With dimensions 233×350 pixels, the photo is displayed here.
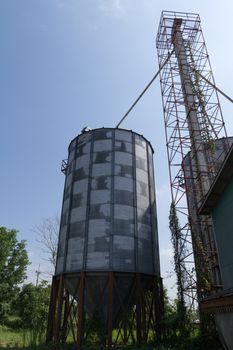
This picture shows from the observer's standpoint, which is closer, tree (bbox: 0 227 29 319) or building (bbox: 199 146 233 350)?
building (bbox: 199 146 233 350)

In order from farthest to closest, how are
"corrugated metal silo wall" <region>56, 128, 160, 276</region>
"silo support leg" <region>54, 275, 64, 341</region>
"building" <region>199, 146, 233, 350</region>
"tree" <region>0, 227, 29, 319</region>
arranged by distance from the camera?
1. "tree" <region>0, 227, 29, 319</region>
2. "corrugated metal silo wall" <region>56, 128, 160, 276</region>
3. "silo support leg" <region>54, 275, 64, 341</region>
4. "building" <region>199, 146, 233, 350</region>

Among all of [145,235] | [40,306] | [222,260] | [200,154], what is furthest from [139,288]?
[40,306]

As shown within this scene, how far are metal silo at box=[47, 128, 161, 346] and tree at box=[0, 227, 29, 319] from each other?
80.6 feet

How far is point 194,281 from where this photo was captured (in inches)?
724

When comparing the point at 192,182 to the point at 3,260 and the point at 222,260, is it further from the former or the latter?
the point at 3,260

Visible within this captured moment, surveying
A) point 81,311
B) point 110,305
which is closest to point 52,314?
point 81,311

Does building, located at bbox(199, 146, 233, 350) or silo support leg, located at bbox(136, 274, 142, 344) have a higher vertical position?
building, located at bbox(199, 146, 233, 350)

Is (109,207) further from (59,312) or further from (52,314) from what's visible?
(52,314)

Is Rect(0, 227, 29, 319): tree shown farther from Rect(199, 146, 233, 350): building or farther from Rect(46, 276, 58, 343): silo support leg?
Rect(199, 146, 233, 350): building

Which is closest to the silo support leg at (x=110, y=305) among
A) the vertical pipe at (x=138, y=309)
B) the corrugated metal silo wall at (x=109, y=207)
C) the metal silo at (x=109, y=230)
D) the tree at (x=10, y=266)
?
the metal silo at (x=109, y=230)

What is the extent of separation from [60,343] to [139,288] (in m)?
5.40

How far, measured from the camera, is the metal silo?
16.8m

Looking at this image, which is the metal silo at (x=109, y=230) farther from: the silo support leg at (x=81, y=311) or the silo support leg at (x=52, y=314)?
the silo support leg at (x=52, y=314)

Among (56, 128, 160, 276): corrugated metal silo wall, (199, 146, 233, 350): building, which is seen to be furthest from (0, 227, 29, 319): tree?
(199, 146, 233, 350): building
